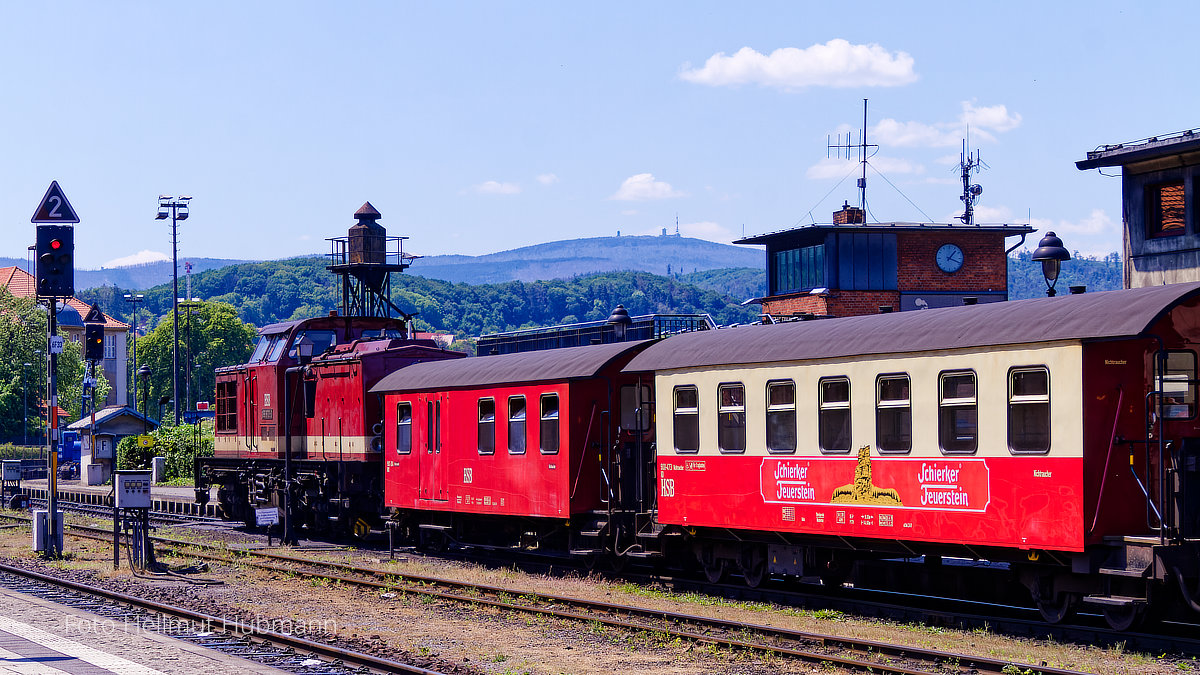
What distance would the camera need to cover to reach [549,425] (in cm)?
2197

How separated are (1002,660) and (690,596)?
22.5ft

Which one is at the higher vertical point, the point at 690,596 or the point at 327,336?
the point at 327,336

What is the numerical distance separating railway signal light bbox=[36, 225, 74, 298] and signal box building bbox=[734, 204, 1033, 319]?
4175cm

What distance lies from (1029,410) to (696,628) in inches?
179

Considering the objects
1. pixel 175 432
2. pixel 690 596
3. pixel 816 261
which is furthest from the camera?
pixel 816 261

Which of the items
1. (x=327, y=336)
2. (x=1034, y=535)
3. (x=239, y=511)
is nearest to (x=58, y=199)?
(x=327, y=336)

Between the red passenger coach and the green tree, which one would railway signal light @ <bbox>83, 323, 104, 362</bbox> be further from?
the green tree

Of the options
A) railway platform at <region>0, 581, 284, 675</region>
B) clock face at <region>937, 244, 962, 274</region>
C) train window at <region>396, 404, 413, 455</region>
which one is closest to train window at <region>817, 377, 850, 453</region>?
railway platform at <region>0, 581, 284, 675</region>

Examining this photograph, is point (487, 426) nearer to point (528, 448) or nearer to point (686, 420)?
point (528, 448)

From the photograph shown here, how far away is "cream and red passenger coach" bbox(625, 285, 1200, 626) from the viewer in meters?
13.8

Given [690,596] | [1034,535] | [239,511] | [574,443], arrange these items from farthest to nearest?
[239,511], [574,443], [690,596], [1034,535]

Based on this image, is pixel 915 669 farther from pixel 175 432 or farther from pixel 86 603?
pixel 175 432

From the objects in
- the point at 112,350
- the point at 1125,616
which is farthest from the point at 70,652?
the point at 112,350

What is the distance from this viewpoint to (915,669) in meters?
12.9
